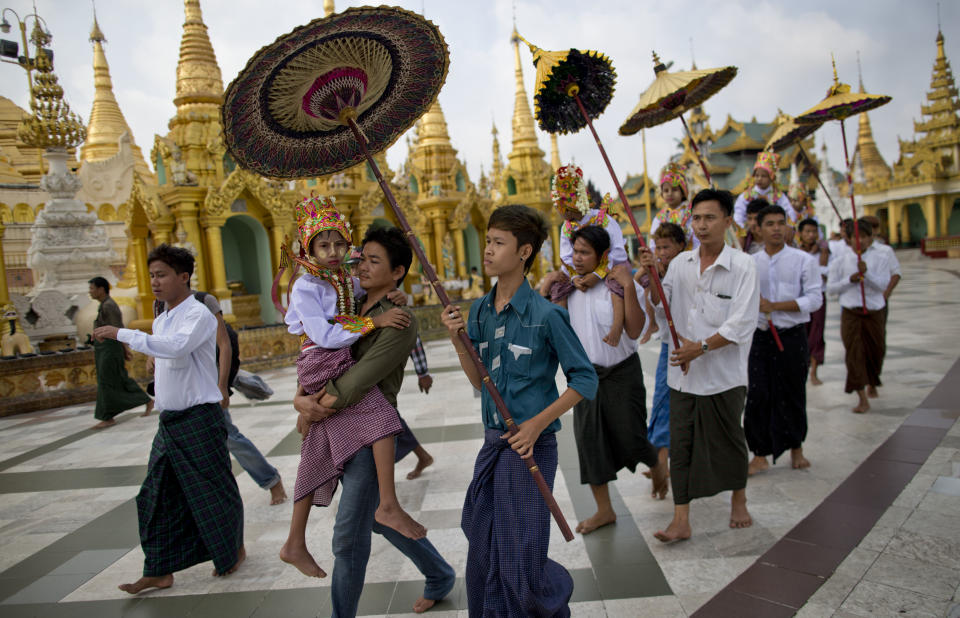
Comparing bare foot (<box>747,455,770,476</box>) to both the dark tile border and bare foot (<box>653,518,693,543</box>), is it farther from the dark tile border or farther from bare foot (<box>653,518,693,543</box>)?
bare foot (<box>653,518,693,543</box>)

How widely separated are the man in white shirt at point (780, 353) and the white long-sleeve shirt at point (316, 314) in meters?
3.19

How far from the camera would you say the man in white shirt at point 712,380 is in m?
3.29

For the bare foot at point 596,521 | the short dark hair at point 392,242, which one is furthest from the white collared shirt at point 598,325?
the short dark hair at point 392,242

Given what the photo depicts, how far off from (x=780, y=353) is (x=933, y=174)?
35.7 m

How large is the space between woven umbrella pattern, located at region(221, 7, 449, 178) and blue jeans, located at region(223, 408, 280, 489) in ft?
6.72

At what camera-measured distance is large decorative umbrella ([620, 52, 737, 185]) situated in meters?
3.95

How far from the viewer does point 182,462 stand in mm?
3209

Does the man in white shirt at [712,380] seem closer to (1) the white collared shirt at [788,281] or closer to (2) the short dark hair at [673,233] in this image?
(2) the short dark hair at [673,233]

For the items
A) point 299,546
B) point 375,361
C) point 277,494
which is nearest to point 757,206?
point 375,361

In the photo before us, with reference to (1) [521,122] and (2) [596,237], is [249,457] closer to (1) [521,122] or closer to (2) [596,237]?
(2) [596,237]

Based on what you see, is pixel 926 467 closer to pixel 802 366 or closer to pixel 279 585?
pixel 802 366

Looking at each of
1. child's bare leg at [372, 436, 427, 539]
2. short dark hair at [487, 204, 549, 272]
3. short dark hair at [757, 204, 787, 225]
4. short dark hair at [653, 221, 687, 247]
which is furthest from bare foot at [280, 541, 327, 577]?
short dark hair at [757, 204, 787, 225]

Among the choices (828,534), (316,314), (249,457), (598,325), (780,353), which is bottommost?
(828,534)

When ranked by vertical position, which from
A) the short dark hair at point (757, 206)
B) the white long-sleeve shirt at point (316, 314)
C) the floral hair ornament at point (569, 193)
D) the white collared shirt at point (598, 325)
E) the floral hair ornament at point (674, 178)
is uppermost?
the floral hair ornament at point (674, 178)
